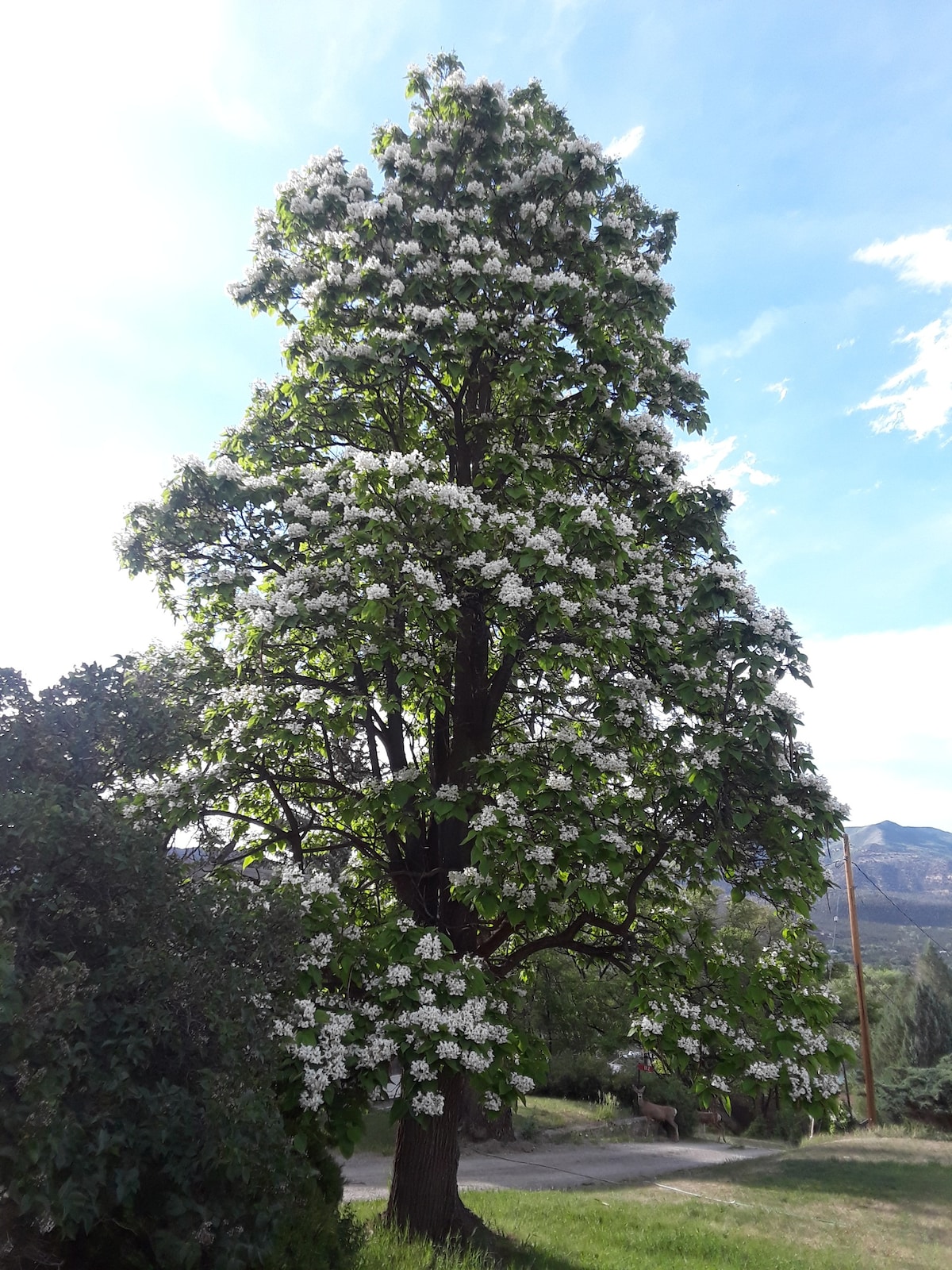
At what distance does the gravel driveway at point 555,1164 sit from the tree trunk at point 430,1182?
7.17 m

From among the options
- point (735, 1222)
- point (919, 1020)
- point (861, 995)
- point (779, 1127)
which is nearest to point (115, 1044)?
point (735, 1222)

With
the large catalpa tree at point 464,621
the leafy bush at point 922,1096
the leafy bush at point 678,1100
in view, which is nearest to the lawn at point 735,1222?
the large catalpa tree at point 464,621

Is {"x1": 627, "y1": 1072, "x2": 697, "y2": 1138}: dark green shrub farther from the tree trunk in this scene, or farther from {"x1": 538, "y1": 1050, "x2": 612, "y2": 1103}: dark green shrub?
the tree trunk

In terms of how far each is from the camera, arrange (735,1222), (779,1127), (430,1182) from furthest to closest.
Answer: (779,1127) → (735,1222) → (430,1182)

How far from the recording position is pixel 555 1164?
78.4 feet

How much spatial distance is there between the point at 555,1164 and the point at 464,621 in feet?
66.4

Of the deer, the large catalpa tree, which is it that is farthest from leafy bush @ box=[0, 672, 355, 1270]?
the deer

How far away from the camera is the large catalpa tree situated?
27.4 feet

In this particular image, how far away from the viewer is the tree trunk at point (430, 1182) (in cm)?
1030

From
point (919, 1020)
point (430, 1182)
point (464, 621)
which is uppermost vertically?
point (464, 621)

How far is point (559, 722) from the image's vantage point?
35.3 feet

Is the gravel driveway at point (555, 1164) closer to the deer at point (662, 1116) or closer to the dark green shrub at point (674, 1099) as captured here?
the deer at point (662, 1116)

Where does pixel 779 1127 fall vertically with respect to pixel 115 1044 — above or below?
below

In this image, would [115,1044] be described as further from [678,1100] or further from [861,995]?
[678,1100]
